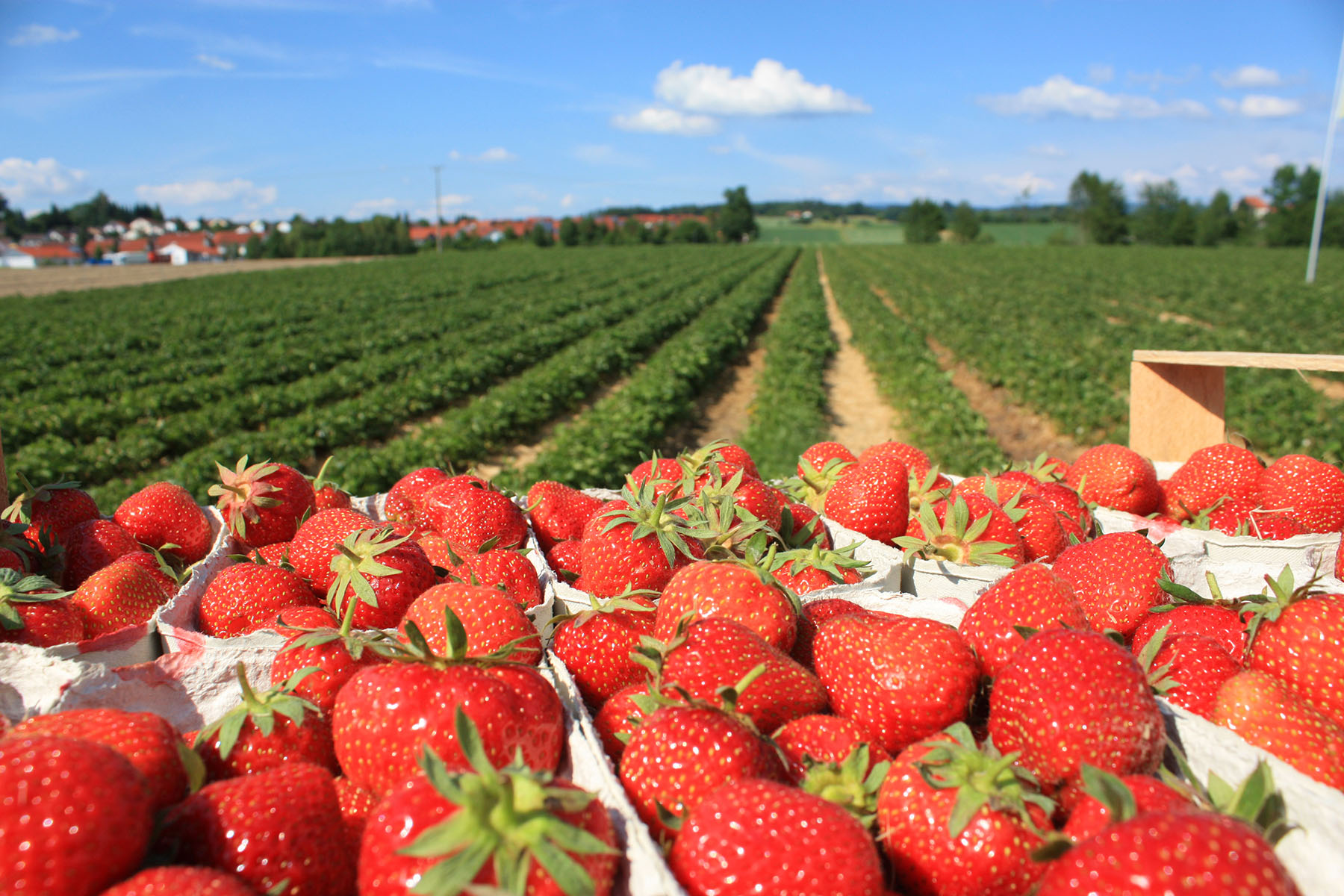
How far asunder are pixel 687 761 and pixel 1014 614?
2.57 feet

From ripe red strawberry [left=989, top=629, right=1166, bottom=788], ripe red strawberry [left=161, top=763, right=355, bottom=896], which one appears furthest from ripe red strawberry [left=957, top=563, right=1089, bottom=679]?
ripe red strawberry [left=161, top=763, right=355, bottom=896]

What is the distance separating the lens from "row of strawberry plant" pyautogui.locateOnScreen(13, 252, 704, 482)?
10.4 metres

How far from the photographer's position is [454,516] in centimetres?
226

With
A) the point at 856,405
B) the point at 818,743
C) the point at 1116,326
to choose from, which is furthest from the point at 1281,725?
the point at 1116,326

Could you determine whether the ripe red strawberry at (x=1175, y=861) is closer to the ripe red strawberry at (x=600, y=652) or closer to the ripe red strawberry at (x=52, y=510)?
the ripe red strawberry at (x=600, y=652)

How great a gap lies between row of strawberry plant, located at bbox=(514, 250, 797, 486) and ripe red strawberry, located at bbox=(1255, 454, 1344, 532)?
3670 mm

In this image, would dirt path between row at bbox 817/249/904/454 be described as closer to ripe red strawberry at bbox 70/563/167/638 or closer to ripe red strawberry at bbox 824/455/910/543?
ripe red strawberry at bbox 824/455/910/543

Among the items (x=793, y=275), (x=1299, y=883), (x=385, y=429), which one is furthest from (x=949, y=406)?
(x=793, y=275)

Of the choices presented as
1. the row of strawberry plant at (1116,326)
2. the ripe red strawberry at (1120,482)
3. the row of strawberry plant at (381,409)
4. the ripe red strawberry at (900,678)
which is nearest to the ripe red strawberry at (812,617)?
the ripe red strawberry at (900,678)

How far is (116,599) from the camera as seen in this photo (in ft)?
6.34

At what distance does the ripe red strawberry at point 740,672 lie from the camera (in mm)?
1369

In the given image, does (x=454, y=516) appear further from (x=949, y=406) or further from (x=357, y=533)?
(x=949, y=406)

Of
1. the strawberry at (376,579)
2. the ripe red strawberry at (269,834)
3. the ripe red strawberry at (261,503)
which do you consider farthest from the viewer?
the ripe red strawberry at (261,503)

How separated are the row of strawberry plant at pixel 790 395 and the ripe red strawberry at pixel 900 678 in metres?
6.44
